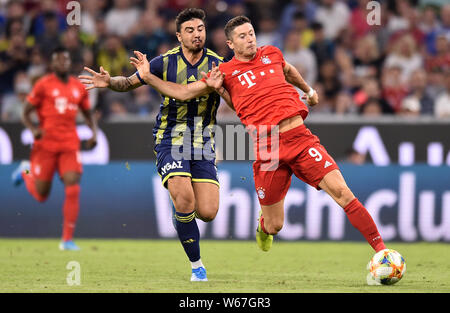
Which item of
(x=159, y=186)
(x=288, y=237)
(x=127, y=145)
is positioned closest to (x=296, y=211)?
(x=288, y=237)

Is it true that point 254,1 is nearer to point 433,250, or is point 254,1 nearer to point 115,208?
point 115,208

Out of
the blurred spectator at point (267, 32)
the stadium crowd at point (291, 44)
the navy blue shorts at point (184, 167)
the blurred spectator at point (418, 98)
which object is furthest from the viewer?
the blurred spectator at point (267, 32)

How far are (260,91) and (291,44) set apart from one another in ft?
24.3

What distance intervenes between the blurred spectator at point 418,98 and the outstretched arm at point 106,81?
6856 millimetres

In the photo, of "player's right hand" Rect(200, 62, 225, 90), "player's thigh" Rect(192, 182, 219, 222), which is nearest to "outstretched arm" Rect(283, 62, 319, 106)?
"player's right hand" Rect(200, 62, 225, 90)

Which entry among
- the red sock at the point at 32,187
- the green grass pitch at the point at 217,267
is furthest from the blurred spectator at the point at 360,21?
the red sock at the point at 32,187

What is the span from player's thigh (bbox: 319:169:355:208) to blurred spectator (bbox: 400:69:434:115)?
649cm

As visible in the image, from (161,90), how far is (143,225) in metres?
5.48

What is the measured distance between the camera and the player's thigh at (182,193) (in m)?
8.05

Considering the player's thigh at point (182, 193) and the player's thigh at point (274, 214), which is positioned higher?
the player's thigh at point (182, 193)

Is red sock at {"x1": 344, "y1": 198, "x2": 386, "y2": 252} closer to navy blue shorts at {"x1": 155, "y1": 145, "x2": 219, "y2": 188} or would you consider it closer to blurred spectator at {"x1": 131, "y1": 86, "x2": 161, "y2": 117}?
navy blue shorts at {"x1": 155, "y1": 145, "x2": 219, "y2": 188}

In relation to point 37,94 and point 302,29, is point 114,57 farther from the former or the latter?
point 302,29

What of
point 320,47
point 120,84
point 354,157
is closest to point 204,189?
point 120,84

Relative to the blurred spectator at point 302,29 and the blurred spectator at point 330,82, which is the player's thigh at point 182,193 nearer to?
the blurred spectator at point 330,82
